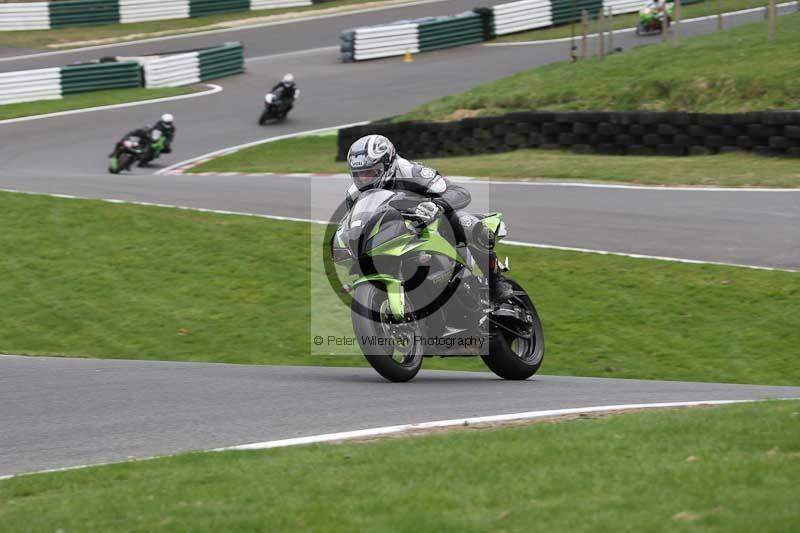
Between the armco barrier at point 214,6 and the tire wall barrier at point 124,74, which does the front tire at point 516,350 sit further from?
the armco barrier at point 214,6

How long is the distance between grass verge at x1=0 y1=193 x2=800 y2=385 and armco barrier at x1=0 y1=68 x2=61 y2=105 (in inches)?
614

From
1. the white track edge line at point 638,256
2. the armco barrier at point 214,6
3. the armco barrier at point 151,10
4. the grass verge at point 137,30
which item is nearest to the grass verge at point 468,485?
the white track edge line at point 638,256

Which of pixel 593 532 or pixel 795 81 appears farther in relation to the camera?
pixel 795 81

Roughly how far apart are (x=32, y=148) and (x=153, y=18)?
17.3m

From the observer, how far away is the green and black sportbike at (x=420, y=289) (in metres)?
7.50

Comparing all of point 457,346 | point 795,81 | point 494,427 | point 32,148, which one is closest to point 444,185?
point 457,346

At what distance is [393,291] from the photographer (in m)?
7.46

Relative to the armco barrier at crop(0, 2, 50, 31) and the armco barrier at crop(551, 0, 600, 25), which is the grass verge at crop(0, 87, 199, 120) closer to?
the armco barrier at crop(0, 2, 50, 31)

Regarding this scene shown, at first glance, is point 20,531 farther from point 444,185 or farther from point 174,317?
point 174,317

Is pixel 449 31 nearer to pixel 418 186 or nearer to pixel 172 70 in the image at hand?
pixel 172 70

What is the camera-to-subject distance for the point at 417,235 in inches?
306

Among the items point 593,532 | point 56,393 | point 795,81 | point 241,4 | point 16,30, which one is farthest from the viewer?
point 241,4

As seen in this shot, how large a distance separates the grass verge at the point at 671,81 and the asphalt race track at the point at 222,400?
11.1 m

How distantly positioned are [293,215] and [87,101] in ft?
50.9
